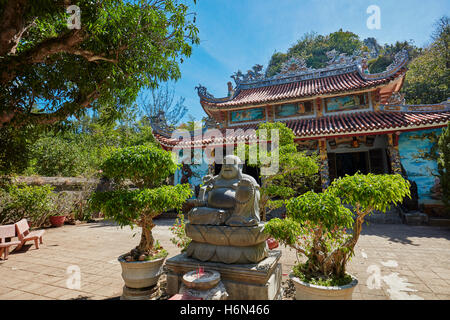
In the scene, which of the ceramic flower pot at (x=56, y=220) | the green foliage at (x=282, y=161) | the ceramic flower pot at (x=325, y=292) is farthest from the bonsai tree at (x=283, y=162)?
the ceramic flower pot at (x=56, y=220)

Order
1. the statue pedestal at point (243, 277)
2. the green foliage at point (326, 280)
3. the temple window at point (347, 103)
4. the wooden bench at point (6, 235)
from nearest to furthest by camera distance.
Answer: the green foliage at point (326, 280) < the statue pedestal at point (243, 277) < the wooden bench at point (6, 235) < the temple window at point (347, 103)

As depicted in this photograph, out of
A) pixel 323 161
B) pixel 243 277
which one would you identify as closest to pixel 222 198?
pixel 243 277

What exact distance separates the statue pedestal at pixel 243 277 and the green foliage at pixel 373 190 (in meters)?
1.32

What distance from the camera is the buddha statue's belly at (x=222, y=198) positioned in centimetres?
334

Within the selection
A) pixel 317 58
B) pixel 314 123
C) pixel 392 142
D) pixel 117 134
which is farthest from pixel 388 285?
pixel 317 58

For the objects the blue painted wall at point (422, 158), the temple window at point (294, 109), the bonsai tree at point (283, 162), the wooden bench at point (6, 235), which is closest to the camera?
the bonsai tree at point (283, 162)

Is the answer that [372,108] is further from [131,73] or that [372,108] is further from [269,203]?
[131,73]

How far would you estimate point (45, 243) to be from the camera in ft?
21.9

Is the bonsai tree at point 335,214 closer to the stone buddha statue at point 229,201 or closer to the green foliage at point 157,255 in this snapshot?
the stone buddha statue at point 229,201

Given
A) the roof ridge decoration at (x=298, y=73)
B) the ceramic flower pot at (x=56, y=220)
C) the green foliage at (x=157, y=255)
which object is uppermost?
the roof ridge decoration at (x=298, y=73)

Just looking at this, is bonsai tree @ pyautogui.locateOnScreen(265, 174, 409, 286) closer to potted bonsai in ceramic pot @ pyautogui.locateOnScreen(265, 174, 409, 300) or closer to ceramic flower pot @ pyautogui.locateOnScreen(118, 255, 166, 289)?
potted bonsai in ceramic pot @ pyautogui.locateOnScreen(265, 174, 409, 300)

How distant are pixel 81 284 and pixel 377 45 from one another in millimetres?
45584

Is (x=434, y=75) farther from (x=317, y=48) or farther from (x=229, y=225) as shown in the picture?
(x=229, y=225)

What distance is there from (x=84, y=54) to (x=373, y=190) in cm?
394
